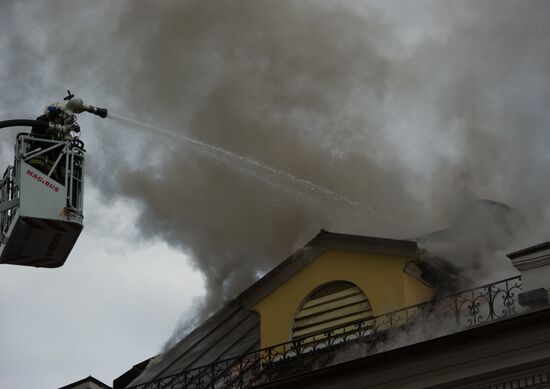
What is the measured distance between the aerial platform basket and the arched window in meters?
6.60

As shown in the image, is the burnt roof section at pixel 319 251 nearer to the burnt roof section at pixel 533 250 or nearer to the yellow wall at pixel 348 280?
the yellow wall at pixel 348 280

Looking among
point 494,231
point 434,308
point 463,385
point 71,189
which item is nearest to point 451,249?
point 494,231

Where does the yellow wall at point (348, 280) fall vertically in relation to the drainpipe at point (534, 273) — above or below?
above

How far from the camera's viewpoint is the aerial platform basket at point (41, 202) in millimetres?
19266

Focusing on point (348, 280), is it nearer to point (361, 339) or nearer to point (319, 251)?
point (319, 251)

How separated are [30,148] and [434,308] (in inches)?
281

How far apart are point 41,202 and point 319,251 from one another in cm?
820

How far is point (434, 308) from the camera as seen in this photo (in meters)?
23.5

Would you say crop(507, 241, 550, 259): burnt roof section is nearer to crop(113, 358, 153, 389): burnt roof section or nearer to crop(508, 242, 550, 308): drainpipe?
crop(508, 242, 550, 308): drainpipe

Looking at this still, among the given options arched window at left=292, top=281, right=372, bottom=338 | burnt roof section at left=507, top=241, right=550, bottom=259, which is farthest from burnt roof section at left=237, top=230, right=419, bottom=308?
burnt roof section at left=507, top=241, right=550, bottom=259

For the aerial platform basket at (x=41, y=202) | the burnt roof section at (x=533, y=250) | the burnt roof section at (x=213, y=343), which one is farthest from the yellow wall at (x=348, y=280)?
the aerial platform basket at (x=41, y=202)

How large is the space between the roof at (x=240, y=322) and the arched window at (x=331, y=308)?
68 cm

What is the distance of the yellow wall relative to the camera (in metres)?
25.2

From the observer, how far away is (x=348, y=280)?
26.0m
